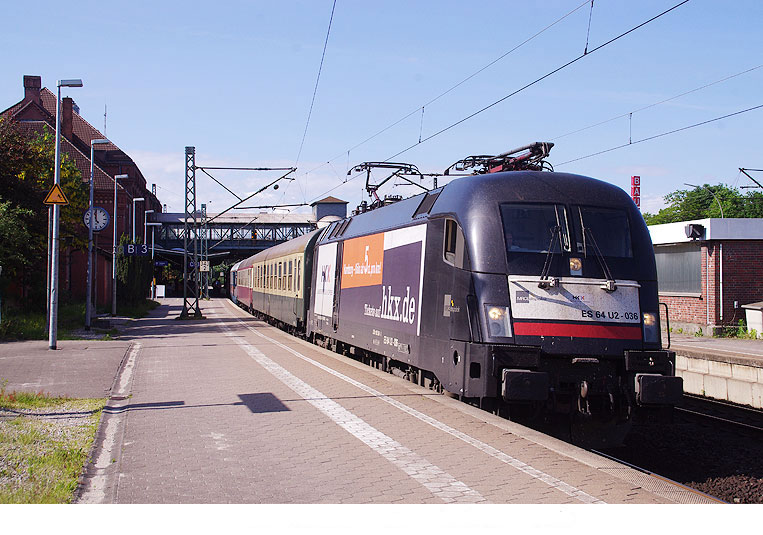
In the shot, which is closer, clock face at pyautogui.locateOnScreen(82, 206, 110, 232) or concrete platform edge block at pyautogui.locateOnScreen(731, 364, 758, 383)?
concrete platform edge block at pyautogui.locateOnScreen(731, 364, 758, 383)

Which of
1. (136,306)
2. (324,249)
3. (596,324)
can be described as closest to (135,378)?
(324,249)

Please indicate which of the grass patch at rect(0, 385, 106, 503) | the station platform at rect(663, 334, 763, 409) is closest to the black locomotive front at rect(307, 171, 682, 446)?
the grass patch at rect(0, 385, 106, 503)

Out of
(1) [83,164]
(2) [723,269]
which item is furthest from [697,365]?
(1) [83,164]

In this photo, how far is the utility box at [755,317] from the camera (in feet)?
74.0

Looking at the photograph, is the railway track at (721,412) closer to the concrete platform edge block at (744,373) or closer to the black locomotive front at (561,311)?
the concrete platform edge block at (744,373)

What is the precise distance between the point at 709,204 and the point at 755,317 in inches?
2575

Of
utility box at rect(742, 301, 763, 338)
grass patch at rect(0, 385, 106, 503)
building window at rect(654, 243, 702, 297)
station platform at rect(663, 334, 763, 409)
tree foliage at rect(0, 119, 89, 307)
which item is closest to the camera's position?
grass patch at rect(0, 385, 106, 503)

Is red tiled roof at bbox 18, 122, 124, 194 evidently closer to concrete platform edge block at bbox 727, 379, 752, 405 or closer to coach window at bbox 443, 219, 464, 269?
concrete platform edge block at bbox 727, 379, 752, 405

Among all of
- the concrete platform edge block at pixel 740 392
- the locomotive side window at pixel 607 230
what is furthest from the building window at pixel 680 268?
the locomotive side window at pixel 607 230

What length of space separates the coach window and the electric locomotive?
0.08 feet

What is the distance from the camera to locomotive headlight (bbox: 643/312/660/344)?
887cm

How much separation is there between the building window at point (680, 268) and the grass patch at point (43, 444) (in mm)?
19706

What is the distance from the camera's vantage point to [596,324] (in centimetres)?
870
